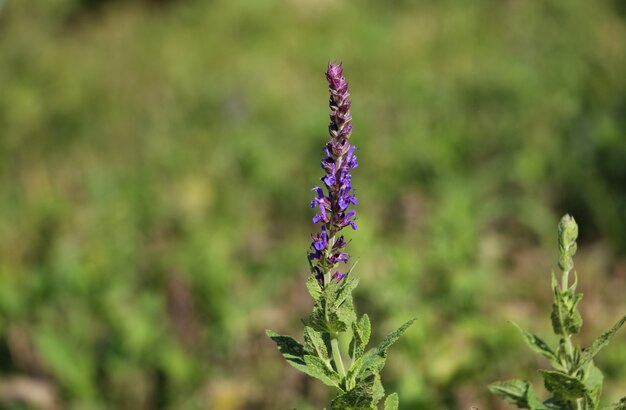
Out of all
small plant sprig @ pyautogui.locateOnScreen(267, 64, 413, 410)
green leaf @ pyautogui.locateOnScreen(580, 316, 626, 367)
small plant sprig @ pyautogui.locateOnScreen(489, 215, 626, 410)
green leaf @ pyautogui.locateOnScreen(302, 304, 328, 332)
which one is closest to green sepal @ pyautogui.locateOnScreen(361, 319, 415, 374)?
small plant sprig @ pyautogui.locateOnScreen(267, 64, 413, 410)

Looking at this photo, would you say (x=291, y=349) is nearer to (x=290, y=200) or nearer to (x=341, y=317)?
(x=341, y=317)

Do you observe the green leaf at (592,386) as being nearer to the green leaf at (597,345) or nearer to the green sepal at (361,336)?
the green leaf at (597,345)

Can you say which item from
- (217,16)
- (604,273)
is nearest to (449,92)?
(604,273)

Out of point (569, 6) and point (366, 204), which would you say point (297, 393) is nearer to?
point (366, 204)

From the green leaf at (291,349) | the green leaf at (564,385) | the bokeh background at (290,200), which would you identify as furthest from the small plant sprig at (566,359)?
the bokeh background at (290,200)

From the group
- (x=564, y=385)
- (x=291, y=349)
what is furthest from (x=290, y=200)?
(x=564, y=385)

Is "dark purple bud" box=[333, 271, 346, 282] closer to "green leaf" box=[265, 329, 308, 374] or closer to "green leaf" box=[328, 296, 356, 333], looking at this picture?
"green leaf" box=[328, 296, 356, 333]
